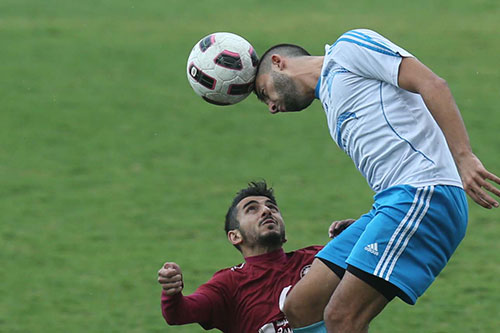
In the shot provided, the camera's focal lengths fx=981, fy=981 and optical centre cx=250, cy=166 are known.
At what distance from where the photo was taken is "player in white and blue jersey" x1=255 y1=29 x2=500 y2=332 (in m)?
4.69

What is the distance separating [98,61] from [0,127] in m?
3.30

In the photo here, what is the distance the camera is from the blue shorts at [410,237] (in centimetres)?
471

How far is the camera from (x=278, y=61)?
5383 mm

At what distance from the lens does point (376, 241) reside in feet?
15.5

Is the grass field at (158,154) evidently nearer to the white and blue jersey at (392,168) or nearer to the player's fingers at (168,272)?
the player's fingers at (168,272)

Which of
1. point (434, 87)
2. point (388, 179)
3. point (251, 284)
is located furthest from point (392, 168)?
point (251, 284)

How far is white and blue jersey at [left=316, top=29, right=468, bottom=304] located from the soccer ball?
0.64 meters

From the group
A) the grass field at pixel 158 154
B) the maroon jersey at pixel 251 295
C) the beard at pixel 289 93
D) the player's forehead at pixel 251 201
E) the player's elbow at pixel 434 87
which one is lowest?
the grass field at pixel 158 154

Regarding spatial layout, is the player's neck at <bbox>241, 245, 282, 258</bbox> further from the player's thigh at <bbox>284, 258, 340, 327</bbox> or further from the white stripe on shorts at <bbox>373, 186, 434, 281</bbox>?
the white stripe on shorts at <bbox>373, 186, 434, 281</bbox>

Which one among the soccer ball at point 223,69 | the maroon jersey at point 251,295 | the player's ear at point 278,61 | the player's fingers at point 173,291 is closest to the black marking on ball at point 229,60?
the soccer ball at point 223,69

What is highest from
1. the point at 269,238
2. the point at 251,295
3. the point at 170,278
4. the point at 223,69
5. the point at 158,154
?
the point at 223,69

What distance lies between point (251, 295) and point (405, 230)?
1.16m

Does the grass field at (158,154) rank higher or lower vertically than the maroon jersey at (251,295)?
lower

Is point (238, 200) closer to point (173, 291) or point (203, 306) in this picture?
point (203, 306)
